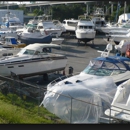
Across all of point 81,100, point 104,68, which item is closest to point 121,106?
point 81,100

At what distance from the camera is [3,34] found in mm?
27562

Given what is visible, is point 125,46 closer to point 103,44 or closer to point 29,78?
point 103,44

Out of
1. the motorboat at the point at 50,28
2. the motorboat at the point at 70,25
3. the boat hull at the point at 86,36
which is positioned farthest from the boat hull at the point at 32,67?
the motorboat at the point at 70,25

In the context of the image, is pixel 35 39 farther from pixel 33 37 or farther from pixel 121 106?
pixel 121 106

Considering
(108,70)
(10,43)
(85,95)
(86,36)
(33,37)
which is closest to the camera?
(85,95)

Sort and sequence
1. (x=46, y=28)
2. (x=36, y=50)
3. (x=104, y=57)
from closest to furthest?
(x=104, y=57), (x=36, y=50), (x=46, y=28)

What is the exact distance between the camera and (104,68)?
491 inches

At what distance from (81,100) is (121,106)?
127 centimetres

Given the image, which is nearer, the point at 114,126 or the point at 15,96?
the point at 114,126

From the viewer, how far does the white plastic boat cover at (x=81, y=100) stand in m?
9.16

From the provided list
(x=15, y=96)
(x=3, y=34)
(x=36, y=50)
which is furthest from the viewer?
(x=3, y=34)

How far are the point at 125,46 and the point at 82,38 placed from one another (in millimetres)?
6768

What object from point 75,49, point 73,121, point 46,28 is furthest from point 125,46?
point 73,121

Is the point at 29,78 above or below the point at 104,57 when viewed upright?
below
